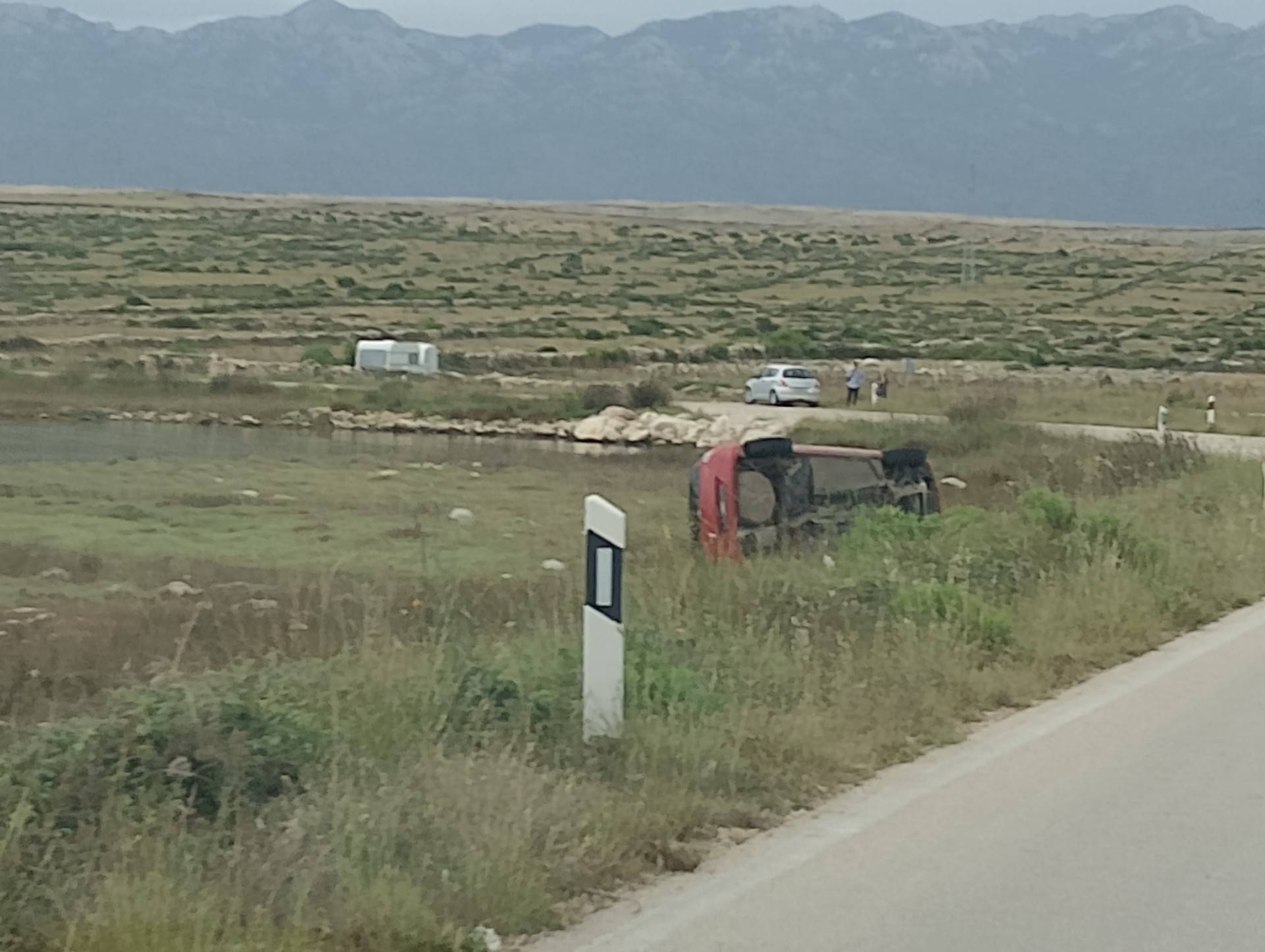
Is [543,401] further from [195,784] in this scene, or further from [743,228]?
[743,228]

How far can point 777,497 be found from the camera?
18734 millimetres

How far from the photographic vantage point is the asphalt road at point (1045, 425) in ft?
115

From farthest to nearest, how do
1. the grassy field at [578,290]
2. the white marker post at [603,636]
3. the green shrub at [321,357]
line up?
the grassy field at [578,290]
the green shrub at [321,357]
the white marker post at [603,636]

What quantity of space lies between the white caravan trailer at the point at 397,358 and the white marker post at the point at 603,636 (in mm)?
49018

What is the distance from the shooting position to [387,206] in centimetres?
19625

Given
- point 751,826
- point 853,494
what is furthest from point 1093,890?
point 853,494

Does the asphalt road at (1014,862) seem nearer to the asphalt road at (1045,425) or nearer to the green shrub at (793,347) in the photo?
the asphalt road at (1045,425)

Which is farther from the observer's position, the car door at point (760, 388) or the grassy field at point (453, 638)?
the car door at point (760, 388)

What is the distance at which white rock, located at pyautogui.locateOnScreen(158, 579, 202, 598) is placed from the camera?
19109 millimetres

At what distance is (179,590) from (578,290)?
84.0 meters

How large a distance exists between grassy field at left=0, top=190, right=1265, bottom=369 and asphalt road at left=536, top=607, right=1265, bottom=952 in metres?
50.5

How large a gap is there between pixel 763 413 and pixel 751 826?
132 ft

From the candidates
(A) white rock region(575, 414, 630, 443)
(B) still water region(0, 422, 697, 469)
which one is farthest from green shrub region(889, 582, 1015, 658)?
(A) white rock region(575, 414, 630, 443)

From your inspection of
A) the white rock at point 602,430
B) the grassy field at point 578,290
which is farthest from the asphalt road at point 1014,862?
the grassy field at point 578,290
